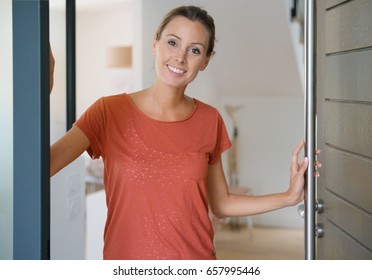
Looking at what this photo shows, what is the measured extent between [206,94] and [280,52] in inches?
56.6

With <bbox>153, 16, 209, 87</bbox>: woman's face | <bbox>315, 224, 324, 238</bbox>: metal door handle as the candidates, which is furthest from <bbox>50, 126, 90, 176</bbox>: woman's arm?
<bbox>315, 224, 324, 238</bbox>: metal door handle

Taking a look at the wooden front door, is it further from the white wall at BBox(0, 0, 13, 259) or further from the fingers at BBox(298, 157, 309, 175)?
the white wall at BBox(0, 0, 13, 259)

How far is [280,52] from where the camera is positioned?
9.48ft

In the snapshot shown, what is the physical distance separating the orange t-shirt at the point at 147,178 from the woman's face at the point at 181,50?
0.09m

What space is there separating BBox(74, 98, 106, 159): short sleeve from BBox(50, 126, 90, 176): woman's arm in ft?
0.04

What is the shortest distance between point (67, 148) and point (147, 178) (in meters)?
0.16

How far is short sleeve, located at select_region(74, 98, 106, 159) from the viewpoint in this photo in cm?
96

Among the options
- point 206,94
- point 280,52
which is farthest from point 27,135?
point 280,52

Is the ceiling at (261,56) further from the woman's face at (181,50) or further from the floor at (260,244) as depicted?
the woman's face at (181,50)

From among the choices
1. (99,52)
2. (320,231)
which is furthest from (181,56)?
(99,52)

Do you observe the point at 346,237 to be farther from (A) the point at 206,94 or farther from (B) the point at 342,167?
(A) the point at 206,94

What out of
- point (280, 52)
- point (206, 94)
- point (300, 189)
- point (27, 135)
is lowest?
point (300, 189)

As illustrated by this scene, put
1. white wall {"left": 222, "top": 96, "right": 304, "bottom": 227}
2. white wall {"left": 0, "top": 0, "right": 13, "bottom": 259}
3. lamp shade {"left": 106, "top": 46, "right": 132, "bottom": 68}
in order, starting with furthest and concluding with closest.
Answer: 1. lamp shade {"left": 106, "top": 46, "right": 132, "bottom": 68}
2. white wall {"left": 222, "top": 96, "right": 304, "bottom": 227}
3. white wall {"left": 0, "top": 0, "right": 13, "bottom": 259}

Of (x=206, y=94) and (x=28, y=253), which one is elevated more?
(x=206, y=94)
